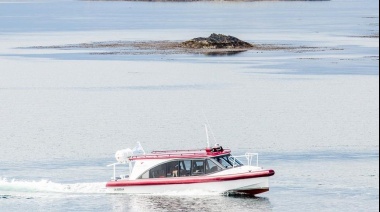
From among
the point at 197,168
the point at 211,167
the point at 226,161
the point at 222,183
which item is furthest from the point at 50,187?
the point at 226,161

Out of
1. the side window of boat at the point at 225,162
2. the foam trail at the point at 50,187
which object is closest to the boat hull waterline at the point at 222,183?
the side window of boat at the point at 225,162

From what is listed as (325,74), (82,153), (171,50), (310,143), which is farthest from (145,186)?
(171,50)

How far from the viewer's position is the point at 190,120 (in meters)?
76.0

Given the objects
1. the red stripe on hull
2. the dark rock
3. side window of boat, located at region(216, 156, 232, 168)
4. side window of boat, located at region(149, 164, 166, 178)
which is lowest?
the red stripe on hull

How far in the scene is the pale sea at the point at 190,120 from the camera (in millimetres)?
50062

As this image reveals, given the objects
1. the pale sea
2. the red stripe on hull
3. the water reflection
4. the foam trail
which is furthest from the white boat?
the foam trail

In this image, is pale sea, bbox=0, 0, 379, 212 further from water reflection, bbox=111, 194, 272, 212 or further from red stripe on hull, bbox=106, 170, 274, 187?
red stripe on hull, bbox=106, 170, 274, 187

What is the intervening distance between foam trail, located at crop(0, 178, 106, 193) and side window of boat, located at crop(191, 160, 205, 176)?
13.6 ft

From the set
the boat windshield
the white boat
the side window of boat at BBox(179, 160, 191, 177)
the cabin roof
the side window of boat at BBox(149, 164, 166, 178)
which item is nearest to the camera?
the white boat

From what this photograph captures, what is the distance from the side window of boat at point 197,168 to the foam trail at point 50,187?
4157 mm

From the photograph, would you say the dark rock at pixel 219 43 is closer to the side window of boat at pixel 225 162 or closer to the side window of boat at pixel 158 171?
the side window of boat at pixel 158 171

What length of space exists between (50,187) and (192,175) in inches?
261

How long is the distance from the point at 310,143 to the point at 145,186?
57.8ft

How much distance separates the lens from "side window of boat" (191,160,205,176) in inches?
1953
